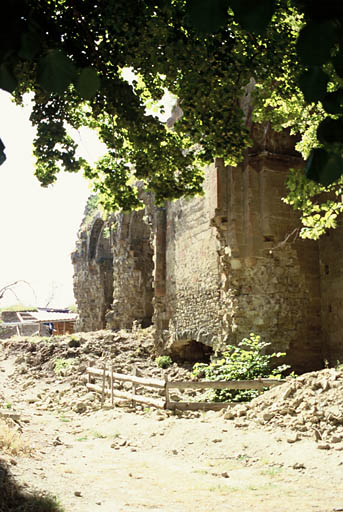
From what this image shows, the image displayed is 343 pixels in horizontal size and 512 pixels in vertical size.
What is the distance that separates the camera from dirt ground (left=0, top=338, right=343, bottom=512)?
4.77 m

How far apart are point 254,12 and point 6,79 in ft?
2.53

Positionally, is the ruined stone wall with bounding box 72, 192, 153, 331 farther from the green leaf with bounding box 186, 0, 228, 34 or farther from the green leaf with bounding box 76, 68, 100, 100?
the green leaf with bounding box 186, 0, 228, 34

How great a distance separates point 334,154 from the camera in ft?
6.01

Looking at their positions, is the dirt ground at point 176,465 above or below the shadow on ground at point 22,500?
below

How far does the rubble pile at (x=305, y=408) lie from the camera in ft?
23.2

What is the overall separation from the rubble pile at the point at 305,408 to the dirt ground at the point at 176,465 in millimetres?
192

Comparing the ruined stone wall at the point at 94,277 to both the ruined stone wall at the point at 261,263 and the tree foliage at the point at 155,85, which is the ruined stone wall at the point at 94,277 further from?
the tree foliage at the point at 155,85

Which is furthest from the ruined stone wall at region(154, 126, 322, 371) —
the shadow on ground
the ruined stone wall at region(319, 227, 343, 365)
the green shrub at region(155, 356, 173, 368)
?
the shadow on ground

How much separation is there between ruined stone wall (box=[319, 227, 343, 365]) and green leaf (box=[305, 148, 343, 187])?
11098 millimetres

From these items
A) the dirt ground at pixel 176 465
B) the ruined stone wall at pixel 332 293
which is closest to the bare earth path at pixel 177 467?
the dirt ground at pixel 176 465

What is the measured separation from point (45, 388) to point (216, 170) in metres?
7.52

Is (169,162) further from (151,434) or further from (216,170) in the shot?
(216,170)

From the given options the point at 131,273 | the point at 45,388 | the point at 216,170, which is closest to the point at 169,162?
the point at 216,170

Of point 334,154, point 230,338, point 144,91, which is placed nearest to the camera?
point 334,154
